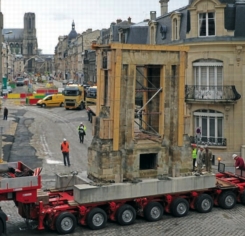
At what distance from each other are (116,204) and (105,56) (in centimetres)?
535

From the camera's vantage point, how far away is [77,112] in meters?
53.7

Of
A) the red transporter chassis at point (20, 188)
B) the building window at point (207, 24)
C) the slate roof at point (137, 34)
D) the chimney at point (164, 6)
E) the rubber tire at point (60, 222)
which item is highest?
the chimney at point (164, 6)

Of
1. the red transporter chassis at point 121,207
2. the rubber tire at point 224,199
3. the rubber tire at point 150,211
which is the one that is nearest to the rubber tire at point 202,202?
the red transporter chassis at point 121,207

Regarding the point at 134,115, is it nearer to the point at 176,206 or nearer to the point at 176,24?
the point at 176,206

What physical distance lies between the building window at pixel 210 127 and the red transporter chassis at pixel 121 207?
959cm

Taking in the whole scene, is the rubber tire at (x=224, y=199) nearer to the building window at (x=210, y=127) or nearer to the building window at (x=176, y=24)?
the building window at (x=210, y=127)

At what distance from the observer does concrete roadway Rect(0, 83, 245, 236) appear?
1563 centimetres

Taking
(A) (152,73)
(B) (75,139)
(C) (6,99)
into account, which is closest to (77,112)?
(B) (75,139)

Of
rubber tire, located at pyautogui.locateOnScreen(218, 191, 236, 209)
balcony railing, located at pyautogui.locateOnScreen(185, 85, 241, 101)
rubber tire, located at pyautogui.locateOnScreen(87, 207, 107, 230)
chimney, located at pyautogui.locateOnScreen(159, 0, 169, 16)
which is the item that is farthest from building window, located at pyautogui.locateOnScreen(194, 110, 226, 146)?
chimney, located at pyautogui.locateOnScreen(159, 0, 169, 16)

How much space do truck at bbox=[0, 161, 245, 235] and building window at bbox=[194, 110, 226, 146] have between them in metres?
9.64

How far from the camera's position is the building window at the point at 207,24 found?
27.8m

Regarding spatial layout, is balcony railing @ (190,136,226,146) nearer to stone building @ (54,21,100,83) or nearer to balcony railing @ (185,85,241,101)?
balcony railing @ (185,85,241,101)

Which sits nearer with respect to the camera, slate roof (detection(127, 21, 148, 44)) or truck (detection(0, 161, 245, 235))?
truck (detection(0, 161, 245, 235))

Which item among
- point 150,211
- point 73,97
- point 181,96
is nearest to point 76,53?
point 73,97
